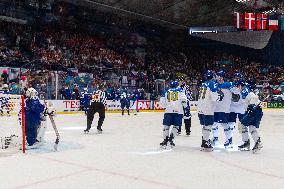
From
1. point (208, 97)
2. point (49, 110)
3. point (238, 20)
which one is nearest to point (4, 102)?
point (49, 110)

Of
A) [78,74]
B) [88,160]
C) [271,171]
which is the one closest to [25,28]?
[78,74]

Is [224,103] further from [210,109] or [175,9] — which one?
[175,9]

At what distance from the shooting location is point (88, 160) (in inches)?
283

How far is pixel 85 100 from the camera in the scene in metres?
21.5

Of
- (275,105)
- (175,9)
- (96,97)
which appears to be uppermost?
(175,9)

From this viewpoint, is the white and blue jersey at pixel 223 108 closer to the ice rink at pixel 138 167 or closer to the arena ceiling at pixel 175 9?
the ice rink at pixel 138 167

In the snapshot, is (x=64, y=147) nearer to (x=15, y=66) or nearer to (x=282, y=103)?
(x=15, y=66)

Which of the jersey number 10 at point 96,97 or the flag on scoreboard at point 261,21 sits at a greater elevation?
the flag on scoreboard at point 261,21

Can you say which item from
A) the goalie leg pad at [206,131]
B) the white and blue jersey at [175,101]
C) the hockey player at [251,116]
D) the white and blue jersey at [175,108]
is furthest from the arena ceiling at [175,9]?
the goalie leg pad at [206,131]

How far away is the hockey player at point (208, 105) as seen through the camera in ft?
27.6

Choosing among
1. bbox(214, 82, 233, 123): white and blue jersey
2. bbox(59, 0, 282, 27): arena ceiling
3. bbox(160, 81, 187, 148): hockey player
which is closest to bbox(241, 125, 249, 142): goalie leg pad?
bbox(214, 82, 233, 123): white and blue jersey

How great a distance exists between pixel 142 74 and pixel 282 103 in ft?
37.1

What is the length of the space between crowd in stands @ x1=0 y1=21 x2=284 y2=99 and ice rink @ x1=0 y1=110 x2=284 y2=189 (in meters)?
8.95

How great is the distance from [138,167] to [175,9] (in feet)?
90.8
